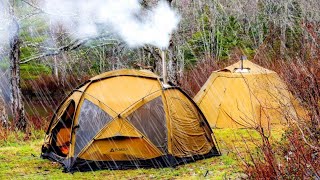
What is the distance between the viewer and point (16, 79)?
44.0 ft

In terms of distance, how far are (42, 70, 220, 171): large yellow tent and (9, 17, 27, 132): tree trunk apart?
4219mm

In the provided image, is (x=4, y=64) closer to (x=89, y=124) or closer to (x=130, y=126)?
(x=89, y=124)

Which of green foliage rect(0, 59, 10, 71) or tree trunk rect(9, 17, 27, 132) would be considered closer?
tree trunk rect(9, 17, 27, 132)

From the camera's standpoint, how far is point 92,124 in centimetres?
892

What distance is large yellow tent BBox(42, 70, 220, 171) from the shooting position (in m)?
8.81

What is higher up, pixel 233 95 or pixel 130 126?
pixel 130 126

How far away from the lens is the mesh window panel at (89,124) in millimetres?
8844

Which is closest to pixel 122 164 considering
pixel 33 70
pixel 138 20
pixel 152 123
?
pixel 152 123

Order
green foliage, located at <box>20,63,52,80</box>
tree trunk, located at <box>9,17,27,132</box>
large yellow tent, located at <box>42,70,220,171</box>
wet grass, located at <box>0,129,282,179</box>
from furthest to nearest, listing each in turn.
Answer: green foliage, located at <box>20,63,52,80</box>
tree trunk, located at <box>9,17,27,132</box>
large yellow tent, located at <box>42,70,220,171</box>
wet grass, located at <box>0,129,282,179</box>

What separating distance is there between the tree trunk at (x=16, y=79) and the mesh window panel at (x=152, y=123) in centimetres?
577

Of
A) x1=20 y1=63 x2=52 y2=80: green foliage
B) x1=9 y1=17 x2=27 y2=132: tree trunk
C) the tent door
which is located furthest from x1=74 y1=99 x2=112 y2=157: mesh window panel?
x1=20 y1=63 x2=52 y2=80: green foliage

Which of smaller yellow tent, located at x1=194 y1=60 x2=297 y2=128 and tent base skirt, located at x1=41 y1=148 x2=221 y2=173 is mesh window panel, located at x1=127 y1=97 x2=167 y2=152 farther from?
smaller yellow tent, located at x1=194 y1=60 x2=297 y2=128

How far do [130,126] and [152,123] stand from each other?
1.42 ft

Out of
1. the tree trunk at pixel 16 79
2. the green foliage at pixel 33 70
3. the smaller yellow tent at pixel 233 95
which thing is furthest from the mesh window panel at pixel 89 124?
the green foliage at pixel 33 70
